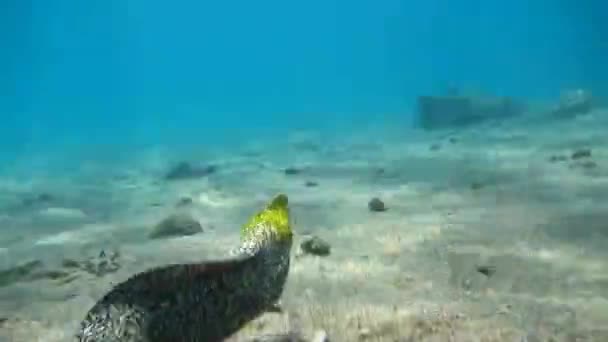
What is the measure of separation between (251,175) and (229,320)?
1466cm

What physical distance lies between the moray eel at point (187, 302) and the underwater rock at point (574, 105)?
2497 cm

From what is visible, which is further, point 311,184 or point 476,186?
point 311,184

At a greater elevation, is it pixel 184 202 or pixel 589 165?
pixel 184 202

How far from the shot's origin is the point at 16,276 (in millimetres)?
7668

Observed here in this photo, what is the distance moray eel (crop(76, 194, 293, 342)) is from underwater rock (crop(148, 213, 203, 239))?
21.7 feet

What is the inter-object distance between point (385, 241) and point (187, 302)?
18.2ft

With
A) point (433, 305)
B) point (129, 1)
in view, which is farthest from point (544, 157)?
point (129, 1)

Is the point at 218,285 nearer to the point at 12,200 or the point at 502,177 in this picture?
the point at 502,177

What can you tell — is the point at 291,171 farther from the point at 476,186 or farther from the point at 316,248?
the point at 316,248

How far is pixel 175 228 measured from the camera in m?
9.66

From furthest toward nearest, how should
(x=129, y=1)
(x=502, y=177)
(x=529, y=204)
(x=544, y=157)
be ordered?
(x=129, y=1) → (x=544, y=157) → (x=502, y=177) → (x=529, y=204)

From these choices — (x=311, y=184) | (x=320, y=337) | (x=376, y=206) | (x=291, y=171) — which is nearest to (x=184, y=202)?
(x=311, y=184)

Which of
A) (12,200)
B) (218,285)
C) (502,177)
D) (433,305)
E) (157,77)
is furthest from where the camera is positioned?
(157,77)

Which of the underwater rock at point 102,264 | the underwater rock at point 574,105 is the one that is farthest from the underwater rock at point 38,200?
the underwater rock at point 574,105
